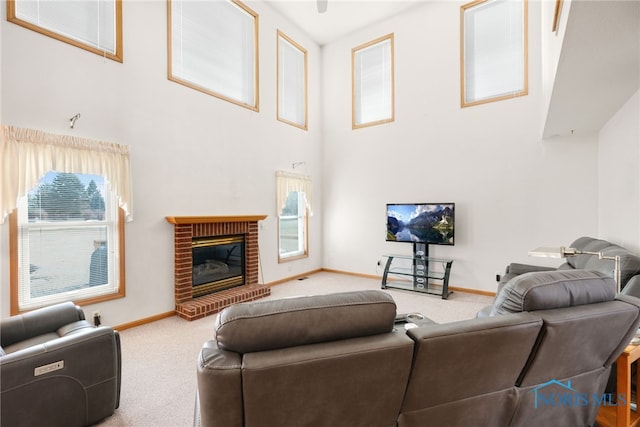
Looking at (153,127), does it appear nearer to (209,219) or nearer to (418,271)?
(209,219)

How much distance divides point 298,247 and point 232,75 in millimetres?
3301

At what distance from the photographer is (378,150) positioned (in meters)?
5.75

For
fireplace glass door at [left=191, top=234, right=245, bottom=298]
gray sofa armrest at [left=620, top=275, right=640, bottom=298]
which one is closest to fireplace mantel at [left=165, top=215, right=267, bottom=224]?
fireplace glass door at [left=191, top=234, right=245, bottom=298]

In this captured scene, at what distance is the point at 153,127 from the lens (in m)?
3.64

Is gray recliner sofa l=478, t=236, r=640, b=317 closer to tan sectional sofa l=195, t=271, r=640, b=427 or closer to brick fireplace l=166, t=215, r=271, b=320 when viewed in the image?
tan sectional sofa l=195, t=271, r=640, b=427

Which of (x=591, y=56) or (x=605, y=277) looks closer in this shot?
(x=605, y=277)

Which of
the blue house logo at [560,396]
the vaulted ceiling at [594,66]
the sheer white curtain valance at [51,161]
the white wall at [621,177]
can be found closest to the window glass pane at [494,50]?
the vaulted ceiling at [594,66]

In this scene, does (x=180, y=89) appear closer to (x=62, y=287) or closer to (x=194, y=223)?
(x=194, y=223)

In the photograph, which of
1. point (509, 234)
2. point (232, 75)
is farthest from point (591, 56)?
point (232, 75)

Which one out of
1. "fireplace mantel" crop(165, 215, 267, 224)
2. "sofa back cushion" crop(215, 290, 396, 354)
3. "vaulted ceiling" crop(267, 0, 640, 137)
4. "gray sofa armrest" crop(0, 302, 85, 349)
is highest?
"vaulted ceiling" crop(267, 0, 640, 137)

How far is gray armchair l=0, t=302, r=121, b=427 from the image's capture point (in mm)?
1580

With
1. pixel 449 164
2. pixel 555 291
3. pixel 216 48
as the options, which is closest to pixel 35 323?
pixel 555 291

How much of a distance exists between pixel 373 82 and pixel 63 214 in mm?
5288

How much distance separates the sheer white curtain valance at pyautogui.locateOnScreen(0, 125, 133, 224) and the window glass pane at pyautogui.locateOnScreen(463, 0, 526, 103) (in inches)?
198
